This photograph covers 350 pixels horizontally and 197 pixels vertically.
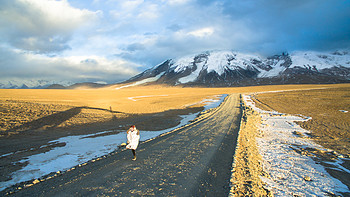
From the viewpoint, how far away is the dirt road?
6.25 meters

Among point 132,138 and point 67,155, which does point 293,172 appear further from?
point 67,155

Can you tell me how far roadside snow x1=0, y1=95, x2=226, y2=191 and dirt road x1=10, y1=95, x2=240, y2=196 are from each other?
3.89ft

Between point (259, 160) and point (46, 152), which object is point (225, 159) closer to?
point (259, 160)

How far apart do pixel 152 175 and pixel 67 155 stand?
6499 mm

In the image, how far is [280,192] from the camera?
21.0 ft

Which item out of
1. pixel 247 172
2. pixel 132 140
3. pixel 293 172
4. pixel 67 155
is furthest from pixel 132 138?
pixel 293 172

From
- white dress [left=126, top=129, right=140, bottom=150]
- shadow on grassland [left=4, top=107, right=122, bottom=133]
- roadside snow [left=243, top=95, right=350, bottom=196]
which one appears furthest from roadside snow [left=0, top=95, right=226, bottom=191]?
roadside snow [left=243, top=95, right=350, bottom=196]

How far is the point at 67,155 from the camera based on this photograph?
33.7 feet

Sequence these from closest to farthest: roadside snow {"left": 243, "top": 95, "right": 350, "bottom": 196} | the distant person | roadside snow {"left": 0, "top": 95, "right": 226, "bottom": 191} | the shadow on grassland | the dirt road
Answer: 1. the dirt road
2. roadside snow {"left": 243, "top": 95, "right": 350, "bottom": 196}
3. roadside snow {"left": 0, "top": 95, "right": 226, "bottom": 191}
4. the distant person
5. the shadow on grassland

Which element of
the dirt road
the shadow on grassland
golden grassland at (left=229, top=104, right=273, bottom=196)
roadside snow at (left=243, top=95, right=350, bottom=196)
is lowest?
roadside snow at (left=243, top=95, right=350, bottom=196)

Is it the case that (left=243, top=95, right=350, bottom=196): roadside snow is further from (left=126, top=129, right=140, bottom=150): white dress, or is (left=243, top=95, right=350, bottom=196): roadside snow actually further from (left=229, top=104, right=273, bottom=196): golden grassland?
(left=126, top=129, right=140, bottom=150): white dress

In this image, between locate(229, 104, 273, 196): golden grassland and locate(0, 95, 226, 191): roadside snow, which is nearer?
locate(229, 104, 273, 196): golden grassland

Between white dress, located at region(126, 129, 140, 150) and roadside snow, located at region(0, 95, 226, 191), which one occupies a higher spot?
white dress, located at region(126, 129, 140, 150)

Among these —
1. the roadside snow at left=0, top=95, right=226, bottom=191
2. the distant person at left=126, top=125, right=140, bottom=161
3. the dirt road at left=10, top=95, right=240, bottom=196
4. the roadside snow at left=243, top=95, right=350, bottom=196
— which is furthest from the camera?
the distant person at left=126, top=125, right=140, bottom=161
